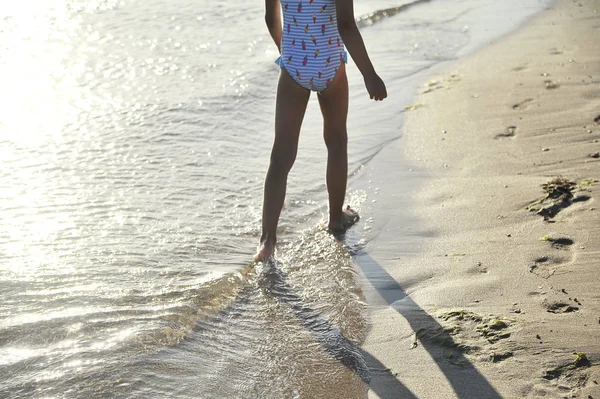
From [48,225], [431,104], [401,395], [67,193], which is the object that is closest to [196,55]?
[431,104]

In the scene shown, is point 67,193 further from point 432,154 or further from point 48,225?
point 432,154

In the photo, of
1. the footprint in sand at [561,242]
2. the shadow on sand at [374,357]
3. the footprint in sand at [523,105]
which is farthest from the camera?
the footprint in sand at [523,105]

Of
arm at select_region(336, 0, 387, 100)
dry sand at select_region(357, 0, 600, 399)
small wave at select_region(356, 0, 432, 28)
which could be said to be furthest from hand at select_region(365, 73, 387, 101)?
small wave at select_region(356, 0, 432, 28)

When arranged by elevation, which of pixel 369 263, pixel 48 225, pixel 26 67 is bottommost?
pixel 369 263

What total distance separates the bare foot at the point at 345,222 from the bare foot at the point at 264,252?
47 centimetres

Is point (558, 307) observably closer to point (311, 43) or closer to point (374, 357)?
point (374, 357)

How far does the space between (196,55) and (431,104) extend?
2939mm

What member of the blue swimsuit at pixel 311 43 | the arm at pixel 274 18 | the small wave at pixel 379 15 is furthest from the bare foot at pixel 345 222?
the small wave at pixel 379 15

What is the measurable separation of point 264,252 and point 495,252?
122 centimetres

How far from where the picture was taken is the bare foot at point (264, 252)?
4.17 metres

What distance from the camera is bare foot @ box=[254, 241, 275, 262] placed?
4168 millimetres

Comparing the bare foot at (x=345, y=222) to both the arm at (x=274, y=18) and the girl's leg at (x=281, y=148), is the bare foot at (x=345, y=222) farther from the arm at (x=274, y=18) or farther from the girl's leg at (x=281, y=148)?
the arm at (x=274, y=18)

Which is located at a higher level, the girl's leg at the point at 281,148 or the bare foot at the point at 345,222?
the girl's leg at the point at 281,148

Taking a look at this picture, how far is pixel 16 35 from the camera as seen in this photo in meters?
8.83
